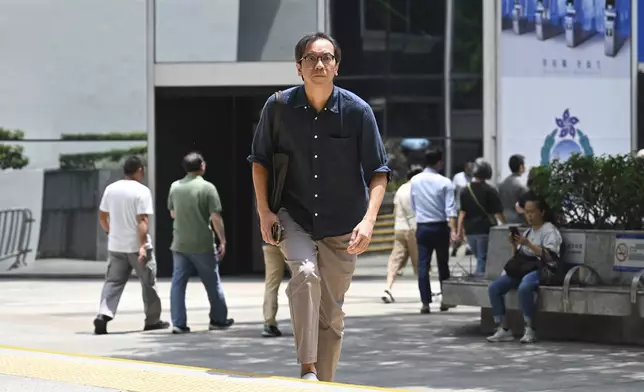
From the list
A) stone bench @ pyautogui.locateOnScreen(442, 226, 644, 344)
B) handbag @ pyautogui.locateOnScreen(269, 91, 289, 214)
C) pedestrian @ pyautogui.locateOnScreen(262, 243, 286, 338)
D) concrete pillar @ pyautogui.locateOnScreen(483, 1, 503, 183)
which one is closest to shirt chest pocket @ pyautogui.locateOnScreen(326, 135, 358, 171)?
handbag @ pyautogui.locateOnScreen(269, 91, 289, 214)

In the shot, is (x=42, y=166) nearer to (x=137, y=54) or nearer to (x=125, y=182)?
(x=137, y=54)

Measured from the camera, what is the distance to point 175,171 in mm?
21062

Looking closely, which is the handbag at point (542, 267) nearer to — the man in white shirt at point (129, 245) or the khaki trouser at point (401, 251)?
the man in white shirt at point (129, 245)

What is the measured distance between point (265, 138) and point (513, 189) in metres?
9.99

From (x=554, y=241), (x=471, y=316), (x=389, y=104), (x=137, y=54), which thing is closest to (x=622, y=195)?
(x=554, y=241)

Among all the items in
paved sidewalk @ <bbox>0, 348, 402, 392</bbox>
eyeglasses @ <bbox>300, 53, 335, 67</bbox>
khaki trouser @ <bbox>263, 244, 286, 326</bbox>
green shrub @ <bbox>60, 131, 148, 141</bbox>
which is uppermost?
green shrub @ <bbox>60, 131, 148, 141</bbox>

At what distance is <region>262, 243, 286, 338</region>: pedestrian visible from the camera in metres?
12.5

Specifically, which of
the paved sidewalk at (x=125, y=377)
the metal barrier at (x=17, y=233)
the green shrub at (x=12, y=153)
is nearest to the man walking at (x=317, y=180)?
the paved sidewalk at (x=125, y=377)

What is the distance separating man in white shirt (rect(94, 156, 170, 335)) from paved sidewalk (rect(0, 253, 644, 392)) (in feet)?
1.03

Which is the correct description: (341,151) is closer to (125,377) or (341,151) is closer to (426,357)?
(125,377)

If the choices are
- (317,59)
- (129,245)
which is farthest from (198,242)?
(317,59)

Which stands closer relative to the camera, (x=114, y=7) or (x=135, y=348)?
(x=135, y=348)

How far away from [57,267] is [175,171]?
2329 millimetres

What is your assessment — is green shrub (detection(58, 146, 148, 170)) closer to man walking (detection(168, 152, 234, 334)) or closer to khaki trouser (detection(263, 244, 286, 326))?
man walking (detection(168, 152, 234, 334))
